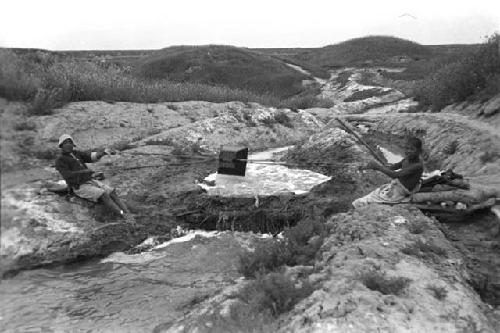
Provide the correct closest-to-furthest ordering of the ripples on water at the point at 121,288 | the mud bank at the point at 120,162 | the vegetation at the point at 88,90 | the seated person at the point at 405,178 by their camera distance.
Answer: the mud bank at the point at 120,162 → the ripples on water at the point at 121,288 → the seated person at the point at 405,178 → the vegetation at the point at 88,90

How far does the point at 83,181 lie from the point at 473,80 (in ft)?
46.6

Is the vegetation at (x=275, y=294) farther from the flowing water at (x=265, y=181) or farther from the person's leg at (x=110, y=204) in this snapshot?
the flowing water at (x=265, y=181)

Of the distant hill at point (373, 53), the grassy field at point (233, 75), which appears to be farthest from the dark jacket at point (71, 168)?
the distant hill at point (373, 53)

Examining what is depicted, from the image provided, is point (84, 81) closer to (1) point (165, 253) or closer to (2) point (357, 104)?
(1) point (165, 253)

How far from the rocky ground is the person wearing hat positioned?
12.1 inches

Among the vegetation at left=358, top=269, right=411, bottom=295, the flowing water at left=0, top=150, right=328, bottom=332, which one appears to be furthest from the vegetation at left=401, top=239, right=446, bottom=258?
the flowing water at left=0, top=150, right=328, bottom=332

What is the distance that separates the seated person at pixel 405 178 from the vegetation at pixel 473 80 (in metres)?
8.57

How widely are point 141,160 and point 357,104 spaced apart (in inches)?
710

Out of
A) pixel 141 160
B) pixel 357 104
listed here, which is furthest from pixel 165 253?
pixel 357 104

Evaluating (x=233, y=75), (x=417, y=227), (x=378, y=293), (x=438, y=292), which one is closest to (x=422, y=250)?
(x=417, y=227)

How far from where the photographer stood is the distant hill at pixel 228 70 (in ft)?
137

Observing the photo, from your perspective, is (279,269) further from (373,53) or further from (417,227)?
(373,53)

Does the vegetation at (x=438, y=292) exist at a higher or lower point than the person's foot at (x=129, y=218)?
higher

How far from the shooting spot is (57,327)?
→ 5.99m
